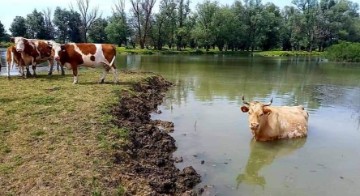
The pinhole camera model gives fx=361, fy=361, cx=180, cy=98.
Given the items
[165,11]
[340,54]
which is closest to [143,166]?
[340,54]

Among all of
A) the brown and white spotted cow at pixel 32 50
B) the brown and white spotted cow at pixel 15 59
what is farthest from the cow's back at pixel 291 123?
the brown and white spotted cow at pixel 15 59

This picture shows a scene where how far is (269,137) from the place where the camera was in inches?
415

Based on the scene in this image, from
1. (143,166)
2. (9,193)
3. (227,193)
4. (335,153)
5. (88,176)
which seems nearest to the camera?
(9,193)

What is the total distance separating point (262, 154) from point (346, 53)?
50953mm

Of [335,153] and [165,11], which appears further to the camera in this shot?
[165,11]

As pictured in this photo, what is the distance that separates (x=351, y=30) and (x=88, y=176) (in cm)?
10233

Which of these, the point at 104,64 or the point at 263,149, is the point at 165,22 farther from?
the point at 263,149

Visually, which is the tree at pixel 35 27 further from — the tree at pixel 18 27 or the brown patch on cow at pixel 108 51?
the brown patch on cow at pixel 108 51

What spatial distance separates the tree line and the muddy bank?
214 ft

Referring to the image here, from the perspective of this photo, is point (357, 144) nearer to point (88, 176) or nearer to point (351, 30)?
point (88, 176)

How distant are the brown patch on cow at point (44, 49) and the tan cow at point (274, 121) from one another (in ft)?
34.9

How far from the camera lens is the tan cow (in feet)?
33.1

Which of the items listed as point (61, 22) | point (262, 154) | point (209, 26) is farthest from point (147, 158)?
point (61, 22)

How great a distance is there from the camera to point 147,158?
818 centimetres
